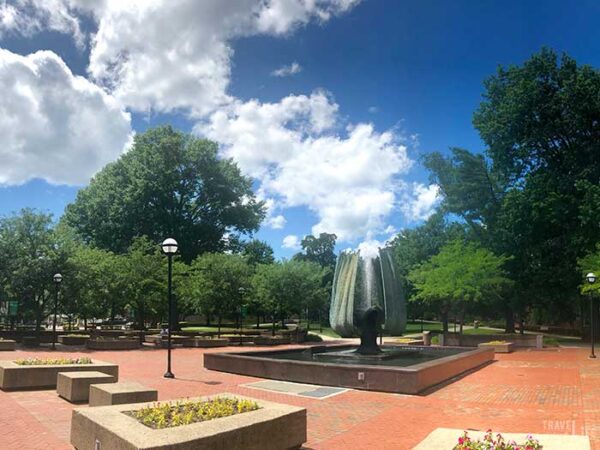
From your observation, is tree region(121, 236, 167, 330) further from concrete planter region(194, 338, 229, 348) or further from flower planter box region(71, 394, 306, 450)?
flower planter box region(71, 394, 306, 450)

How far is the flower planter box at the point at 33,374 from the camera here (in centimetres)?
1325

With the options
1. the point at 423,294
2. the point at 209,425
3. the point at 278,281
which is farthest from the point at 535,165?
the point at 209,425

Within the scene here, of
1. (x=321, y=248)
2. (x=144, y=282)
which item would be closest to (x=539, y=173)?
(x=144, y=282)

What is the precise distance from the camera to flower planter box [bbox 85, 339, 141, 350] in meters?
28.4

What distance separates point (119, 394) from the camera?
9.83 m

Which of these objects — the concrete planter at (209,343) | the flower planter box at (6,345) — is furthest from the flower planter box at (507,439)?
the concrete planter at (209,343)

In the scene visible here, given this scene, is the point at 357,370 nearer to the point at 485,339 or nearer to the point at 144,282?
the point at 144,282

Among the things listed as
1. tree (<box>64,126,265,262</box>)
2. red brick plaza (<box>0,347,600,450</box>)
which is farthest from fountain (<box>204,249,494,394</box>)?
tree (<box>64,126,265,262</box>)

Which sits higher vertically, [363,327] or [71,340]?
[363,327]

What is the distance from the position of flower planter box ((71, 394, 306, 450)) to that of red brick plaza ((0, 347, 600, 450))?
101 centimetres

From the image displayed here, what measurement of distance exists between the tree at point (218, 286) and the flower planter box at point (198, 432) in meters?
30.2

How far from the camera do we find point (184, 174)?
51531 mm

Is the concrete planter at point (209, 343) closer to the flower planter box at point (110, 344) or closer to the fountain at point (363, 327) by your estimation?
the flower planter box at point (110, 344)

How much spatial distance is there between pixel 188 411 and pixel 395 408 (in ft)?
18.8
